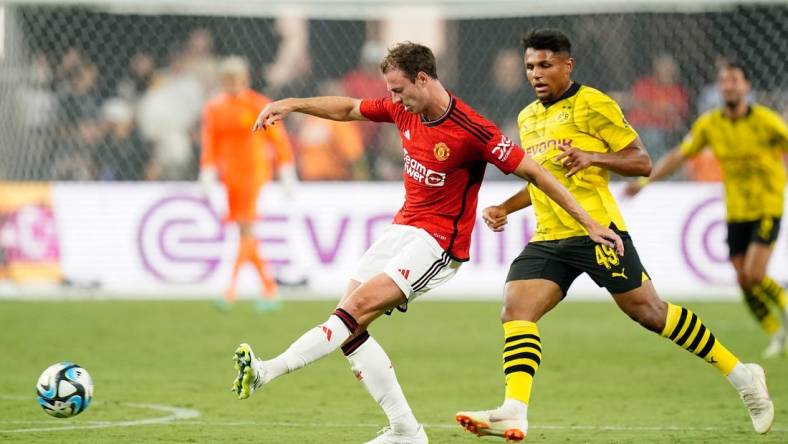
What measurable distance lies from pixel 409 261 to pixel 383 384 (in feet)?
2.29

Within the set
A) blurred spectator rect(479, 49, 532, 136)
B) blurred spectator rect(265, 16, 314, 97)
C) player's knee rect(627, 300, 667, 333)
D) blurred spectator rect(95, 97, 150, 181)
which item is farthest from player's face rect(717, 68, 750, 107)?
blurred spectator rect(95, 97, 150, 181)

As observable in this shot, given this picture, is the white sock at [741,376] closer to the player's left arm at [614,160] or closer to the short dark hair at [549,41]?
the player's left arm at [614,160]

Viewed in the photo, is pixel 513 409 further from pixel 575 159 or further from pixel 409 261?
pixel 575 159

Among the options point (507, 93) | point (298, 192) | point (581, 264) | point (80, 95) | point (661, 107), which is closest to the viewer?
point (581, 264)

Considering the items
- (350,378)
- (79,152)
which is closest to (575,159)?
(350,378)

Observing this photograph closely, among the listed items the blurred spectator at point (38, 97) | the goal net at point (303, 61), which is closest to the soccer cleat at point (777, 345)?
the goal net at point (303, 61)

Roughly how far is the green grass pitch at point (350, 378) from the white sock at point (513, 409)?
2.29ft

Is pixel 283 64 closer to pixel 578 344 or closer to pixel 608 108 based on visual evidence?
pixel 578 344

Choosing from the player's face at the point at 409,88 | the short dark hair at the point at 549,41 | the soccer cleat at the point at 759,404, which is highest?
the short dark hair at the point at 549,41

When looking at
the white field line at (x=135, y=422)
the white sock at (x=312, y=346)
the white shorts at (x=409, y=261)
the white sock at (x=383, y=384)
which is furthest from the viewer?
the white field line at (x=135, y=422)

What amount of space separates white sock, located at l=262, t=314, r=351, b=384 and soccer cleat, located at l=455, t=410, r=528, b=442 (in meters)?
0.74

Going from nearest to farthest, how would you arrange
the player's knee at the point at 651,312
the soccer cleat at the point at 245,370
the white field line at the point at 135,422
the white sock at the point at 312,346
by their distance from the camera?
the soccer cleat at the point at 245,370, the white sock at the point at 312,346, the player's knee at the point at 651,312, the white field line at the point at 135,422

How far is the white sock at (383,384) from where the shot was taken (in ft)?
24.1

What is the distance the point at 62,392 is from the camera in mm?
7465
